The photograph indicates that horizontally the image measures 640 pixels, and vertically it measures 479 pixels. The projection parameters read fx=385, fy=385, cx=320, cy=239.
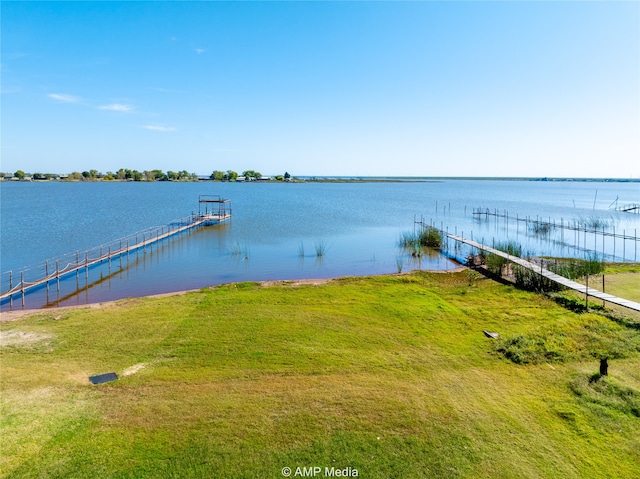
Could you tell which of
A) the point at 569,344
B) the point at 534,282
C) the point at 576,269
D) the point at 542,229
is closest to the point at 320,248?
the point at 534,282

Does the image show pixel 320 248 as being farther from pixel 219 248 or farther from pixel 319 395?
pixel 319 395

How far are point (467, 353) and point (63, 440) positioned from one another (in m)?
8.01

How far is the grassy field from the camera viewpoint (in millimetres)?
5426

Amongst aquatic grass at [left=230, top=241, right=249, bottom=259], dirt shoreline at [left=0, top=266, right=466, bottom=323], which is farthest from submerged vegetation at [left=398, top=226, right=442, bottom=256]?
aquatic grass at [left=230, top=241, right=249, bottom=259]

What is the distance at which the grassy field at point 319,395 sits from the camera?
214 inches

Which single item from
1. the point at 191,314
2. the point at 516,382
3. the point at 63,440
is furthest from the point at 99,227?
the point at 516,382

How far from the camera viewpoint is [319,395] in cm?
707

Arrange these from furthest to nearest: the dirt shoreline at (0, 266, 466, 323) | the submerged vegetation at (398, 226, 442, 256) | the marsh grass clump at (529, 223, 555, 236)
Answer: the marsh grass clump at (529, 223, 555, 236), the submerged vegetation at (398, 226, 442, 256), the dirt shoreline at (0, 266, 466, 323)

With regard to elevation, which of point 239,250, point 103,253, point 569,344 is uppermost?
point 103,253

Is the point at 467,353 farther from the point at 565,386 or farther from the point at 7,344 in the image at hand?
the point at 7,344

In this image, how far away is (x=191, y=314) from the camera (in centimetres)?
1191

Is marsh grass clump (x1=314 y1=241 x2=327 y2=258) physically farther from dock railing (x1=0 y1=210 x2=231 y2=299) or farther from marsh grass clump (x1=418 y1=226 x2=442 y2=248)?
dock railing (x1=0 y1=210 x2=231 y2=299)

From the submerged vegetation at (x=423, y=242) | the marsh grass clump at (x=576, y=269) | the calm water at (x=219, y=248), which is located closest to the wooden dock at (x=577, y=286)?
the marsh grass clump at (x=576, y=269)

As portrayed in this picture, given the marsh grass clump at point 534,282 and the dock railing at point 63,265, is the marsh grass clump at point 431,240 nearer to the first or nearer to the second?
the marsh grass clump at point 534,282
